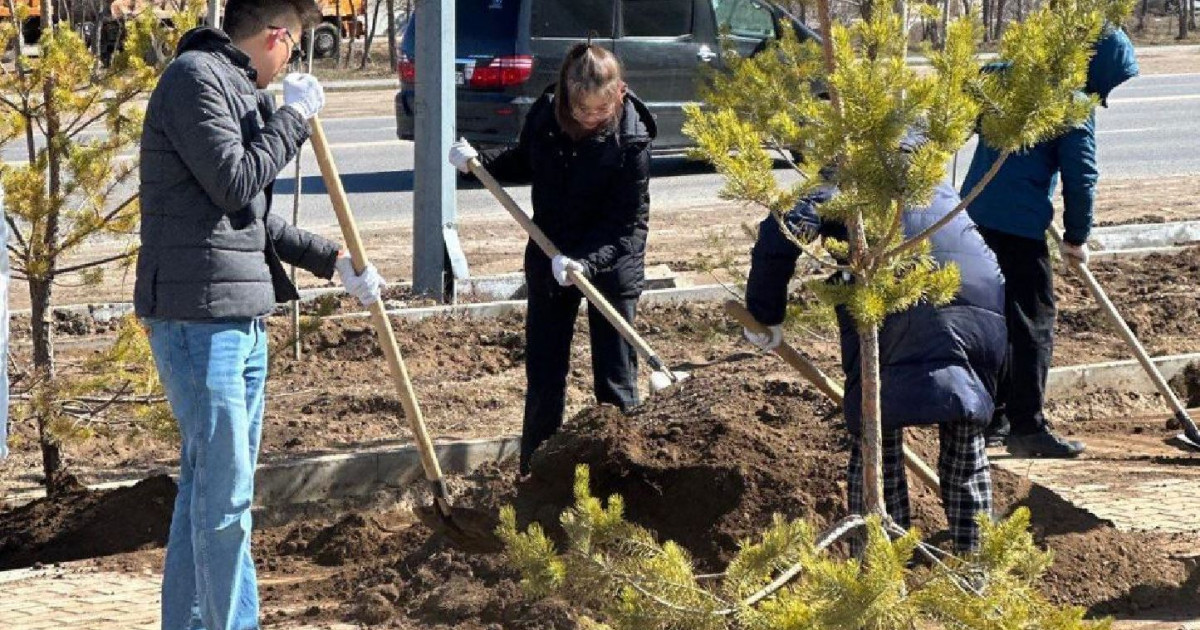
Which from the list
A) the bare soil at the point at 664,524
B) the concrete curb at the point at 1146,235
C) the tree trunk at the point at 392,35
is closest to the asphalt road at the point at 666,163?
the concrete curb at the point at 1146,235

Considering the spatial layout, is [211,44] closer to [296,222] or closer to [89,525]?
[89,525]

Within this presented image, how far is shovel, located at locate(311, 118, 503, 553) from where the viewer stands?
5.24m

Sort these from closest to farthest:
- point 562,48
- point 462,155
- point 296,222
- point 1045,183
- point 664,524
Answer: point 664,524, point 462,155, point 1045,183, point 296,222, point 562,48

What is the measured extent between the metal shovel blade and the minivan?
9.80 m

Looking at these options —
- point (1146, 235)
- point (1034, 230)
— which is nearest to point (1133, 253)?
point (1146, 235)

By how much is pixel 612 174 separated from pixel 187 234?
2228mm

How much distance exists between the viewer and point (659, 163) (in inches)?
680

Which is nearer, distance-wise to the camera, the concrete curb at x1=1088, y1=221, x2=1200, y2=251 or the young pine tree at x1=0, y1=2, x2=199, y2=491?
the young pine tree at x1=0, y1=2, x2=199, y2=491

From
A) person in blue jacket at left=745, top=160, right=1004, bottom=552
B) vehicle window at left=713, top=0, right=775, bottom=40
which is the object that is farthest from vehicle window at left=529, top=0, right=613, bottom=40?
person in blue jacket at left=745, top=160, right=1004, bottom=552

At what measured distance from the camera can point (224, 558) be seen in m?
4.64

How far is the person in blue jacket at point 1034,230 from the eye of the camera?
6859 mm

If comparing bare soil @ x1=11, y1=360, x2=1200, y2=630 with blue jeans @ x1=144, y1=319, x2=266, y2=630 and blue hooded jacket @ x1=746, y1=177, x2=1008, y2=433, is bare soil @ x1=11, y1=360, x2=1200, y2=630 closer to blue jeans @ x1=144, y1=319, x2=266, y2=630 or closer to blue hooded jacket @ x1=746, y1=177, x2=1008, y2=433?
blue jeans @ x1=144, y1=319, x2=266, y2=630

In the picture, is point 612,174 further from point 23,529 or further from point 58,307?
point 58,307

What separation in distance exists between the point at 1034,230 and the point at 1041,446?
0.89 m
